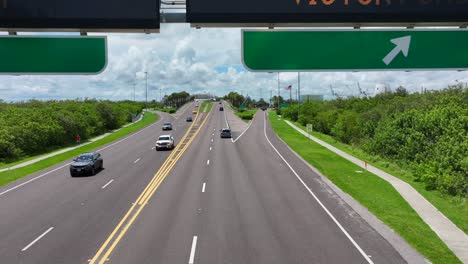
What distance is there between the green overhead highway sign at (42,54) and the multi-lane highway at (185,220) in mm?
7928

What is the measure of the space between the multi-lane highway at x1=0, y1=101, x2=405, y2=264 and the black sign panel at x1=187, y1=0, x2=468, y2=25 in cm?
849

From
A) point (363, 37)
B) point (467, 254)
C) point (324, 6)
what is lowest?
point (467, 254)

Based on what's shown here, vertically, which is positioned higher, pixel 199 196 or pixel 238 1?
pixel 238 1

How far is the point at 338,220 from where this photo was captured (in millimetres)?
17953

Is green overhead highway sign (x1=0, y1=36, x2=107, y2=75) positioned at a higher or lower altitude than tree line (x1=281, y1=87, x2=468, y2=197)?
higher

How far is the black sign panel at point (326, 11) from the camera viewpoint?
21.1 feet

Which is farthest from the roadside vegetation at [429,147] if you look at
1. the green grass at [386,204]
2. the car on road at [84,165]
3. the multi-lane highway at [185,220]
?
the car on road at [84,165]

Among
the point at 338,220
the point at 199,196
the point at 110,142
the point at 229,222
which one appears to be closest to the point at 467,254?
the point at 338,220

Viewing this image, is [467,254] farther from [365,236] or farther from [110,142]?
[110,142]

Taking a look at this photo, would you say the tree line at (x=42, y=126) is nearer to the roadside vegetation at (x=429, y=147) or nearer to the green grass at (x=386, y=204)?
the green grass at (x=386, y=204)

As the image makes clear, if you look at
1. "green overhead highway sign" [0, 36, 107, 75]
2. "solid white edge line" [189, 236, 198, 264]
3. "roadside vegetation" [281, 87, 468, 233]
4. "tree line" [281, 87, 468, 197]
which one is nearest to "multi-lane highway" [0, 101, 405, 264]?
"solid white edge line" [189, 236, 198, 264]

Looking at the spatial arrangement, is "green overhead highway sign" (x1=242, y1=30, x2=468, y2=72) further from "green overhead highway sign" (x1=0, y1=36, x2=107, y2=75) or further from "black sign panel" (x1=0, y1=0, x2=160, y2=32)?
"green overhead highway sign" (x1=0, y1=36, x2=107, y2=75)

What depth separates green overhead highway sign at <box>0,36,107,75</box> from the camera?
6438mm

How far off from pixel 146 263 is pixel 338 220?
883cm
